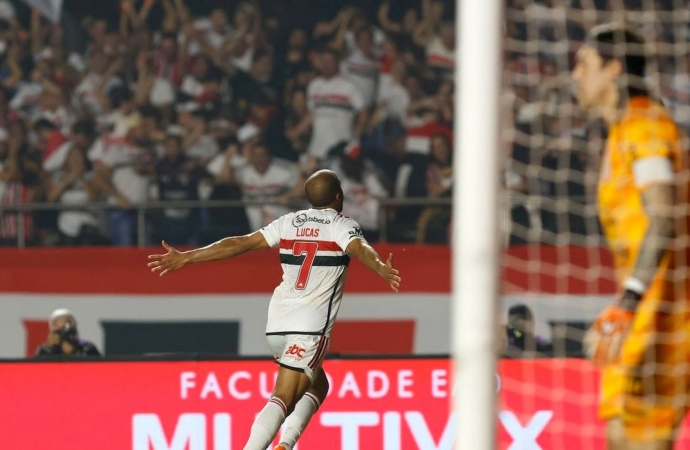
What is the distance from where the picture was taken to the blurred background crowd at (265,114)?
11.9 meters

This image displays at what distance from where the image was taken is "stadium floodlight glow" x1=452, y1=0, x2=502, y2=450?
409cm

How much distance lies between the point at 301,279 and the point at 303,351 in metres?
0.40

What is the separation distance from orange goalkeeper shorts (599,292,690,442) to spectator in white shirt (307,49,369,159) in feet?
26.7

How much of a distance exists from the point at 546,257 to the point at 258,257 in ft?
7.70

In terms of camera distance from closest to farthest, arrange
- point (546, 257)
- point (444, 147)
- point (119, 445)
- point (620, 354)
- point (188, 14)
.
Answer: point (620, 354) < point (119, 445) < point (546, 257) < point (444, 147) < point (188, 14)

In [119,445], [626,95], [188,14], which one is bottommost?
[119,445]

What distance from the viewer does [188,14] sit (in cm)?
1380

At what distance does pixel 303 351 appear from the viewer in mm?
7711

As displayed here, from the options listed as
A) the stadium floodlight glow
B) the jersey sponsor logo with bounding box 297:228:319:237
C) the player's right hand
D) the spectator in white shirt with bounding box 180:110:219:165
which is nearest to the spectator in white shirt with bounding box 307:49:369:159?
the spectator in white shirt with bounding box 180:110:219:165

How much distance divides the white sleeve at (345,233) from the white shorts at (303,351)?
0.55 metres

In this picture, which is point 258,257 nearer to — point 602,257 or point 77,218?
point 77,218

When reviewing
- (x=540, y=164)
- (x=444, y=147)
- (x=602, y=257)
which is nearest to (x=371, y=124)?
(x=444, y=147)

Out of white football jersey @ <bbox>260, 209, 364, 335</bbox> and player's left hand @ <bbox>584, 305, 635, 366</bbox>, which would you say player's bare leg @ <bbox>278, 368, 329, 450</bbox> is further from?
player's left hand @ <bbox>584, 305, 635, 366</bbox>

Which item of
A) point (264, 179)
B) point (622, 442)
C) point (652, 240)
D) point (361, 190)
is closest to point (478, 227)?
point (652, 240)
